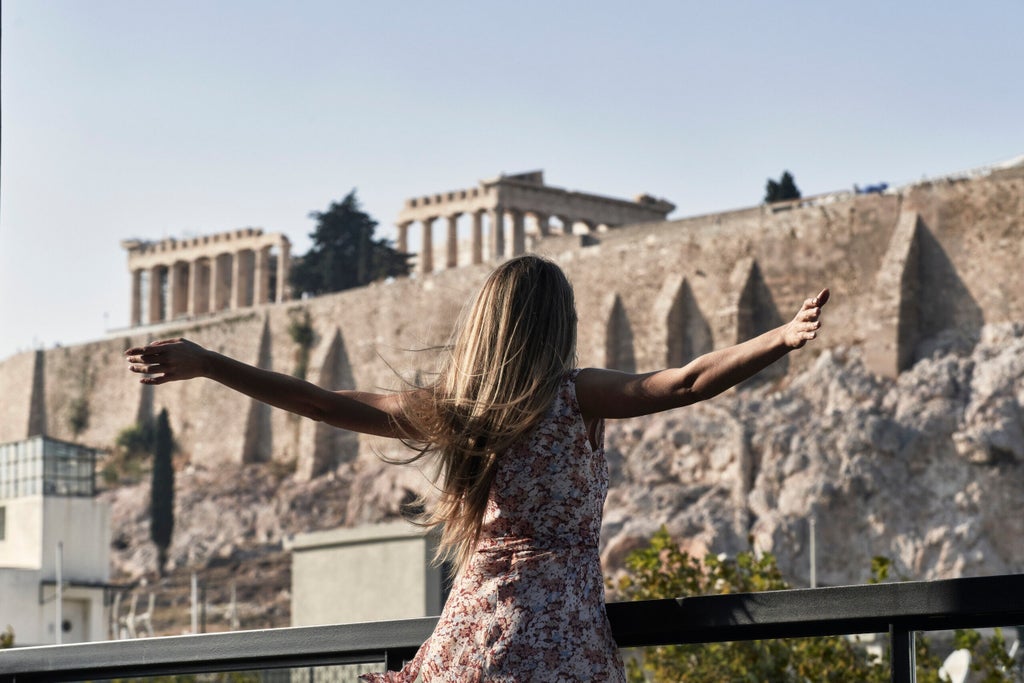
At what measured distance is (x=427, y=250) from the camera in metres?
48.2

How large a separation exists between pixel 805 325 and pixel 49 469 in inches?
1287

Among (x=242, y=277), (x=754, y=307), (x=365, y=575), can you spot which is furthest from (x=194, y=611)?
(x=242, y=277)

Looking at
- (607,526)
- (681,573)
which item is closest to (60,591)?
(607,526)

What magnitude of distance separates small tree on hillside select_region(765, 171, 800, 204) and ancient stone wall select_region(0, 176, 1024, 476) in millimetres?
7842

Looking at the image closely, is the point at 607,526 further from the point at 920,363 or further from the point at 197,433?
the point at 197,433

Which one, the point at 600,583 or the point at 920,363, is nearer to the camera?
the point at 600,583

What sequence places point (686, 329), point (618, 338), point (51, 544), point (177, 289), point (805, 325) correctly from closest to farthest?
point (805, 325) → point (51, 544) → point (686, 329) → point (618, 338) → point (177, 289)

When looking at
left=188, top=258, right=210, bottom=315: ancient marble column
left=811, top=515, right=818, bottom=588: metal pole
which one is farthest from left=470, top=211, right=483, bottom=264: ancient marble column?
left=811, top=515, right=818, bottom=588: metal pole

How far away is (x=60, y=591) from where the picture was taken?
1110 inches

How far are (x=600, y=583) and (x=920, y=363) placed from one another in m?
26.0

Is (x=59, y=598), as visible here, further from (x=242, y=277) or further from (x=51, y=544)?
(x=242, y=277)

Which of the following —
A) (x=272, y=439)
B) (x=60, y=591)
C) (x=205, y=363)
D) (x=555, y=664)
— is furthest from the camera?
(x=272, y=439)

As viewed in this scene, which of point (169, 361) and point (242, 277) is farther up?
point (242, 277)

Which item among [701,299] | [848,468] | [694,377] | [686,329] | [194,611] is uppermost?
[701,299]
